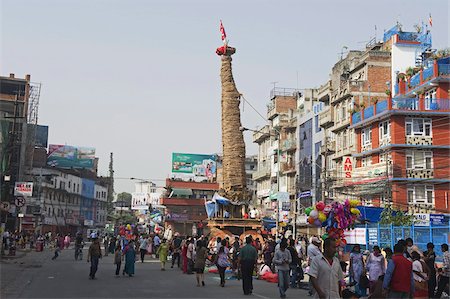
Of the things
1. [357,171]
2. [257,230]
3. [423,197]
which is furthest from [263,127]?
Result: [257,230]

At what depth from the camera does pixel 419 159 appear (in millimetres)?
39250

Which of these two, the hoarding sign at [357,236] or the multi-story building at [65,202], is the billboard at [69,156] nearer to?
the multi-story building at [65,202]

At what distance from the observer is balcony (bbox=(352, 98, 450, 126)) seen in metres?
38.4

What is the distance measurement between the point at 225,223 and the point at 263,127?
132ft

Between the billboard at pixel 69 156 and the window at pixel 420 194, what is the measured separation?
57.6 m

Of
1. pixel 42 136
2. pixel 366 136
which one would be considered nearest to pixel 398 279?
pixel 366 136

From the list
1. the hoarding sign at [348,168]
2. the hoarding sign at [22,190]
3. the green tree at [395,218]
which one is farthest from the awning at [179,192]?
the green tree at [395,218]

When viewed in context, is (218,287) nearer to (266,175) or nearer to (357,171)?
(357,171)

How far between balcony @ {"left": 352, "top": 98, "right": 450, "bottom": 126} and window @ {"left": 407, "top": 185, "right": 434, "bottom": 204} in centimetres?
572

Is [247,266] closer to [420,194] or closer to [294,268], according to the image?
[294,268]

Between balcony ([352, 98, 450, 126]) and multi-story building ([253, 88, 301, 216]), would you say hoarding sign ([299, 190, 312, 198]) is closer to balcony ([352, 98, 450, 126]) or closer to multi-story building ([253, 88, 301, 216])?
multi-story building ([253, 88, 301, 216])

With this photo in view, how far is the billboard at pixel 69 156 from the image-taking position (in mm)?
81312

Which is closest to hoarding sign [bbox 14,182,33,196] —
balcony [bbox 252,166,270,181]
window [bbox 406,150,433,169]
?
window [bbox 406,150,433,169]

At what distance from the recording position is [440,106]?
126ft
